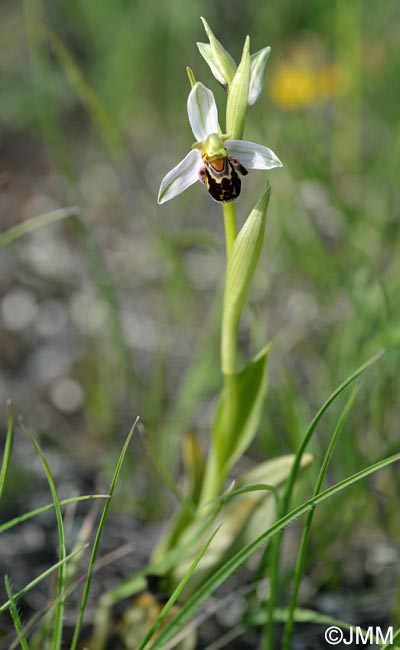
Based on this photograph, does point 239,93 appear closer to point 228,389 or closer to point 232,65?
point 232,65

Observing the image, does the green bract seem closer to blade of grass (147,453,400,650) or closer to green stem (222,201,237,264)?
green stem (222,201,237,264)

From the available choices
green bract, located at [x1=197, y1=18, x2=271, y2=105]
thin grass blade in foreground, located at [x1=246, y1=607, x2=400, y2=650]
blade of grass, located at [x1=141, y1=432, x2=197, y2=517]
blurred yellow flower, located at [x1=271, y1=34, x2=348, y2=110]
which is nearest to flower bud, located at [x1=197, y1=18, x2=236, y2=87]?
green bract, located at [x1=197, y1=18, x2=271, y2=105]

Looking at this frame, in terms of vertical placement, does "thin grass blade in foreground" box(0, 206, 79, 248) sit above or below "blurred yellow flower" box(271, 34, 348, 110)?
below

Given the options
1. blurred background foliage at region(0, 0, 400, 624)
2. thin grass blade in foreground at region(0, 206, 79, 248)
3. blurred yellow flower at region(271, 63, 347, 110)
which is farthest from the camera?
blurred yellow flower at region(271, 63, 347, 110)

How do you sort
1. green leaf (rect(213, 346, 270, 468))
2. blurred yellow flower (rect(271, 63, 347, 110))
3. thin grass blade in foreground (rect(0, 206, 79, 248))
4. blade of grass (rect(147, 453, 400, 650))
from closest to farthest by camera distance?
blade of grass (rect(147, 453, 400, 650)), green leaf (rect(213, 346, 270, 468)), thin grass blade in foreground (rect(0, 206, 79, 248)), blurred yellow flower (rect(271, 63, 347, 110))

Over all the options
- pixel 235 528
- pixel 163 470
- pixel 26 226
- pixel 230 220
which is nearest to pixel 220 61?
pixel 230 220

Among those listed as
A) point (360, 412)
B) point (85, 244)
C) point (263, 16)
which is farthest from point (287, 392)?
point (263, 16)
